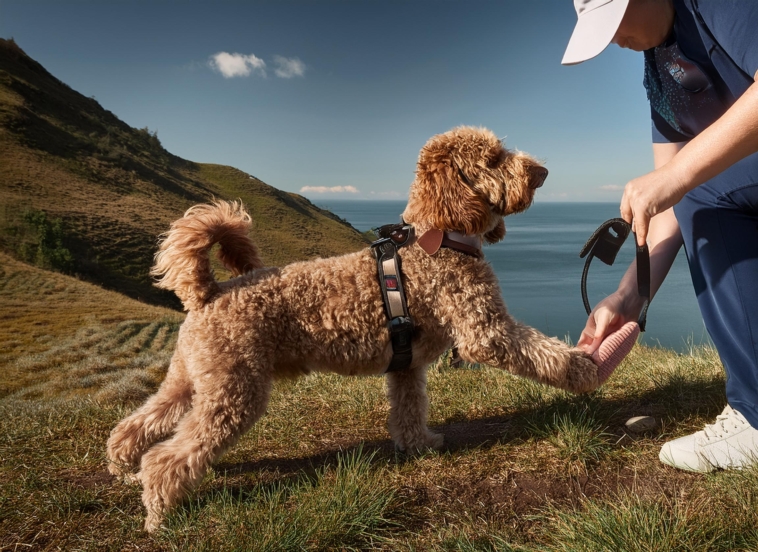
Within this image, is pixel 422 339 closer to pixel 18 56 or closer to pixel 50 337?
pixel 50 337

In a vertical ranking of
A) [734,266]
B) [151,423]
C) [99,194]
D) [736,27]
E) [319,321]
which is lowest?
[151,423]

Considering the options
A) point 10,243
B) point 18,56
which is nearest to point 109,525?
point 10,243

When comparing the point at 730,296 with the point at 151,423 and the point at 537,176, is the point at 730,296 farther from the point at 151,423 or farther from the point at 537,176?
the point at 151,423

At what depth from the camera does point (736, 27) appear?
2.06 meters

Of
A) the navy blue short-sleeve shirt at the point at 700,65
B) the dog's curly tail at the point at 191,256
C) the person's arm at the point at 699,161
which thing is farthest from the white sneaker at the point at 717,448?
the dog's curly tail at the point at 191,256

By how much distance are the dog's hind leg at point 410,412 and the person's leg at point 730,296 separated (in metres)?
1.57

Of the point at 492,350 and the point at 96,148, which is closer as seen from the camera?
the point at 492,350

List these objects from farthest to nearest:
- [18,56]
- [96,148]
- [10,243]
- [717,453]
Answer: [18,56] → [96,148] → [10,243] → [717,453]

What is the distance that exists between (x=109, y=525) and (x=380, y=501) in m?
1.64

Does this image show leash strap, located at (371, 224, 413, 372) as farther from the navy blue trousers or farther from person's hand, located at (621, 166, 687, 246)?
the navy blue trousers

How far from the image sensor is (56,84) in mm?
80562

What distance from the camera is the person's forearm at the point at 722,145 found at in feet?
6.23

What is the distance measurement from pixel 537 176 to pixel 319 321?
1895 mm

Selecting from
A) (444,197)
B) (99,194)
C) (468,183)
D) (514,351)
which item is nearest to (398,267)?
(444,197)
